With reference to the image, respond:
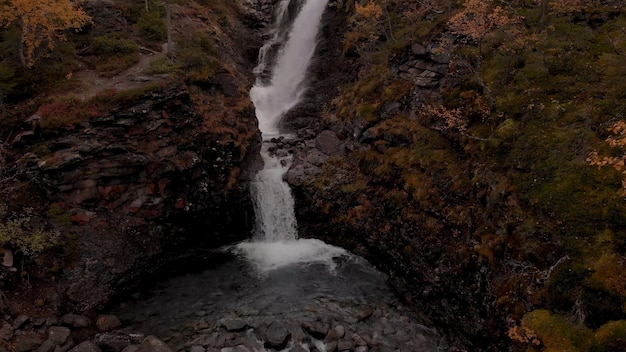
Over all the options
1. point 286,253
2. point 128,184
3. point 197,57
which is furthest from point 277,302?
point 197,57

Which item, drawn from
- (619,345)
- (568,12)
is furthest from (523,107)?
(619,345)

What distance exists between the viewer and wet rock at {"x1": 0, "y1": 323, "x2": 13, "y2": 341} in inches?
521

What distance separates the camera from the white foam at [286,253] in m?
20.2

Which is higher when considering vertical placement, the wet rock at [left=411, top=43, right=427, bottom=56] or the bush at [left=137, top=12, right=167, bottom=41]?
the bush at [left=137, top=12, right=167, bottom=41]

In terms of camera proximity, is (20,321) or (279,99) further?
(279,99)

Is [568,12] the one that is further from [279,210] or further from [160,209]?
[160,209]

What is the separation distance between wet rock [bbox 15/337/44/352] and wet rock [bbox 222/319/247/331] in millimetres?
6312

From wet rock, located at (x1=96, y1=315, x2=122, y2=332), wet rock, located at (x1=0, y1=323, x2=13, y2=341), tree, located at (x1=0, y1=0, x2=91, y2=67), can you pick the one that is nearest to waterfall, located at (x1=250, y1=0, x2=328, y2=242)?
wet rock, located at (x1=96, y1=315, x2=122, y2=332)

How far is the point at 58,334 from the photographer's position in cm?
1402

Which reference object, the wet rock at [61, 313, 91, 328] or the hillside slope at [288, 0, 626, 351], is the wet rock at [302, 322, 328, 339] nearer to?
the hillside slope at [288, 0, 626, 351]

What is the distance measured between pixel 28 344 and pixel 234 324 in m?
6.93

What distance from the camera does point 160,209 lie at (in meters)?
19.8

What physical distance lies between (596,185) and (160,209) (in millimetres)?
18440

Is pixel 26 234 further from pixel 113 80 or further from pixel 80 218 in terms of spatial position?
pixel 113 80
